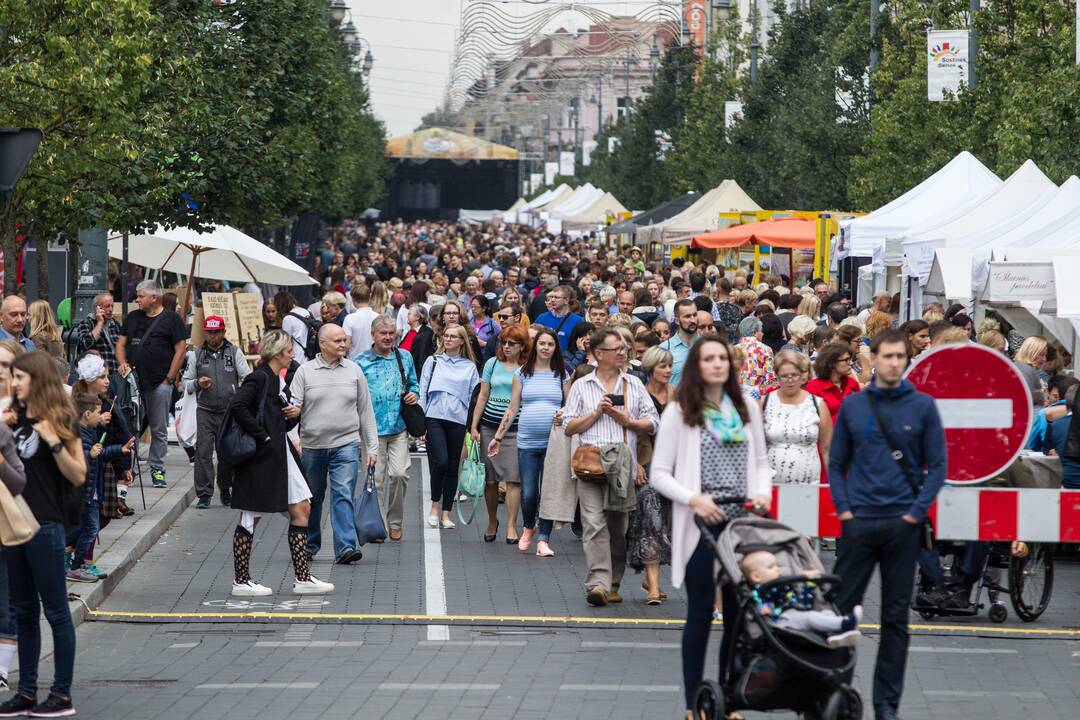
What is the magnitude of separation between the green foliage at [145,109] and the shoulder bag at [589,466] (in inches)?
246

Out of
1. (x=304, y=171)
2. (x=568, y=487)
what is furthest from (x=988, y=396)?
(x=304, y=171)

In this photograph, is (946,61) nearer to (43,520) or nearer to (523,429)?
(523,429)

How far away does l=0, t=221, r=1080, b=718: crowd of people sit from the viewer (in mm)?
7703

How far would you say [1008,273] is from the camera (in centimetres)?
1589

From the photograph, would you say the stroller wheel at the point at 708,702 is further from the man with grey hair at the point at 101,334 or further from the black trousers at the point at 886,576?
the man with grey hair at the point at 101,334

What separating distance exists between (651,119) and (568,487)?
180ft

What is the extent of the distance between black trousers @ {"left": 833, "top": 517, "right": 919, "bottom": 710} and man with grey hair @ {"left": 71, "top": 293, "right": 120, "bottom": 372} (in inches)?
324

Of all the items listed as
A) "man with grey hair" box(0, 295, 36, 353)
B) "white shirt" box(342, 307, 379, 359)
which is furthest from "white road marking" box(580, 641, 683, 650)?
"white shirt" box(342, 307, 379, 359)

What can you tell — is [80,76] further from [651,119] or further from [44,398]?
[651,119]

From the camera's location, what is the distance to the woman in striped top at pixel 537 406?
13.4 metres

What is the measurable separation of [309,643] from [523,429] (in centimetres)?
372

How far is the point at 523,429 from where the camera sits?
13453mm

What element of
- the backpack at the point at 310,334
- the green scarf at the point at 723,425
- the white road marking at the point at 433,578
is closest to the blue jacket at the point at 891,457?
the green scarf at the point at 723,425

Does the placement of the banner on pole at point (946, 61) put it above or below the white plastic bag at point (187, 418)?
above
